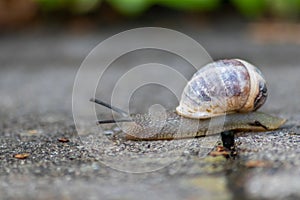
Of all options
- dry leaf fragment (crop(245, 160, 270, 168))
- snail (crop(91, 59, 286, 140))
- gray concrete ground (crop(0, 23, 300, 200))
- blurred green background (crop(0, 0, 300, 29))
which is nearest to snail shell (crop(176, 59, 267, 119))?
snail (crop(91, 59, 286, 140))

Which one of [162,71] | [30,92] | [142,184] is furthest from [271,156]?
[162,71]

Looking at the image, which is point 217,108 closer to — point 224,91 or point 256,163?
point 224,91

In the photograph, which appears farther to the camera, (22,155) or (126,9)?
(126,9)

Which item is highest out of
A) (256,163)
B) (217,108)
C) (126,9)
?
(126,9)

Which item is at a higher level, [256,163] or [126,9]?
[126,9]

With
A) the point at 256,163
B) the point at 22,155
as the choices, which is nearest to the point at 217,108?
the point at 256,163

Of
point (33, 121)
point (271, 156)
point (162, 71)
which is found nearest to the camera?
point (271, 156)

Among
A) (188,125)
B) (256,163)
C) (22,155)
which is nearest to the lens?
(256,163)

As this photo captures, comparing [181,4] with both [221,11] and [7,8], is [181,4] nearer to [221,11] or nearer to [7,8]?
[221,11]

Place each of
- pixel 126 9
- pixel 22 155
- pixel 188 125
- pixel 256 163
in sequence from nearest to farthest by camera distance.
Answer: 1. pixel 256 163
2. pixel 22 155
3. pixel 188 125
4. pixel 126 9
